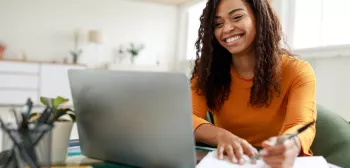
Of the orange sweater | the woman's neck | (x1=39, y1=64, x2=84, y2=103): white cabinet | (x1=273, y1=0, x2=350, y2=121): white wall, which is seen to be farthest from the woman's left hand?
(x1=39, y1=64, x2=84, y2=103): white cabinet

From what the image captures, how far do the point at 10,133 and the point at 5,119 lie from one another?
0.15 feet

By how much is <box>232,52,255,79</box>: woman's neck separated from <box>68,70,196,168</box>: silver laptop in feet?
2.25

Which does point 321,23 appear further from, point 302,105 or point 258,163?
point 258,163

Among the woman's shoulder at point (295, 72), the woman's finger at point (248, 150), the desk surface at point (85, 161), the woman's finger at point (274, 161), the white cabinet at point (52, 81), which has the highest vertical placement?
the woman's shoulder at point (295, 72)

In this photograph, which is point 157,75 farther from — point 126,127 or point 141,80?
point 126,127

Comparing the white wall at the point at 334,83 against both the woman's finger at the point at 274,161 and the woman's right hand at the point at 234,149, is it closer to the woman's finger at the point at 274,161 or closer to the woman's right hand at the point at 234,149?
the woman's right hand at the point at 234,149

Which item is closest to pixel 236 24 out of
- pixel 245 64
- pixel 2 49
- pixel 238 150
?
pixel 245 64

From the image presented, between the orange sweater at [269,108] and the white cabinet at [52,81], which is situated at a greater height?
the orange sweater at [269,108]

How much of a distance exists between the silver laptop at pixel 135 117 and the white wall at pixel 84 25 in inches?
171

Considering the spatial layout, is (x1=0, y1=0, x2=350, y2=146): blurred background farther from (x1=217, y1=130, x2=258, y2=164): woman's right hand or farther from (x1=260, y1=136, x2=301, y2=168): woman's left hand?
(x1=260, y1=136, x2=301, y2=168): woman's left hand

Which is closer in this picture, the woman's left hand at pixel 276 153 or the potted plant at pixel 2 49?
the woman's left hand at pixel 276 153

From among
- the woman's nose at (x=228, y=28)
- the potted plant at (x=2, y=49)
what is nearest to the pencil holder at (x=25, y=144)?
the woman's nose at (x=228, y=28)

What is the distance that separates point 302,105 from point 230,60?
0.41m

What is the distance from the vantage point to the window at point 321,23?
96.0 inches
